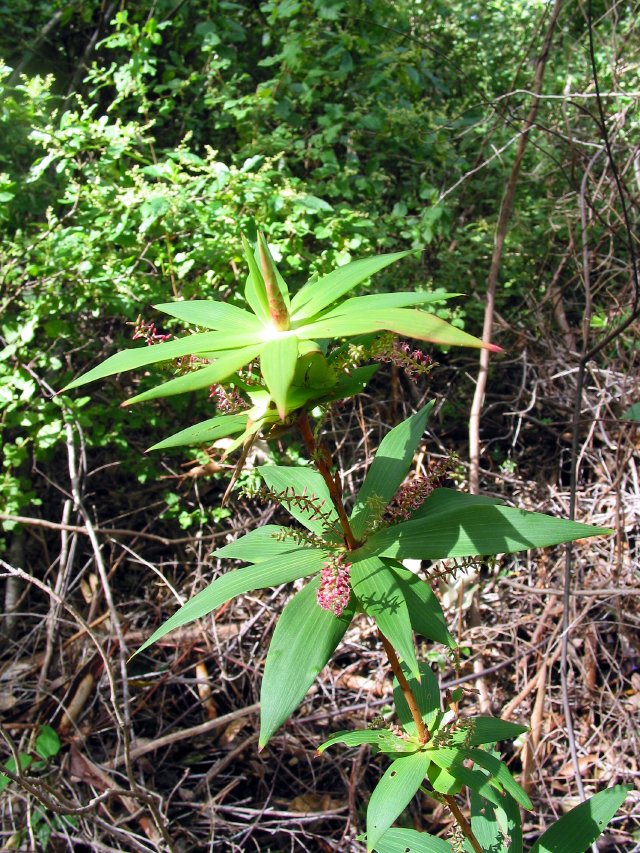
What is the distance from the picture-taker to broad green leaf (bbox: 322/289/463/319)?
0.95 metres

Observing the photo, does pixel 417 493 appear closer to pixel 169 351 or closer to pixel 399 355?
pixel 399 355

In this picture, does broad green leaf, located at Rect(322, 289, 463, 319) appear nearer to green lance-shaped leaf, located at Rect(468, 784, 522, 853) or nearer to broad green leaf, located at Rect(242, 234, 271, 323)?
broad green leaf, located at Rect(242, 234, 271, 323)

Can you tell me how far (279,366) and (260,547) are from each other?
0.48 meters

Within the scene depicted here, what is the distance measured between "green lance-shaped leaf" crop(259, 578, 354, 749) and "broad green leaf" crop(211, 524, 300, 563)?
0.10m

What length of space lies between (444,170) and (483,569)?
1906mm

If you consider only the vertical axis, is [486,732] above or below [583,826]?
above

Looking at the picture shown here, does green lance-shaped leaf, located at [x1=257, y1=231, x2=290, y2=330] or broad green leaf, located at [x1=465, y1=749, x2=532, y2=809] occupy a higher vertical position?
green lance-shaped leaf, located at [x1=257, y1=231, x2=290, y2=330]

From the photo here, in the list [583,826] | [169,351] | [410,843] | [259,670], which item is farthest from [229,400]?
[259,670]

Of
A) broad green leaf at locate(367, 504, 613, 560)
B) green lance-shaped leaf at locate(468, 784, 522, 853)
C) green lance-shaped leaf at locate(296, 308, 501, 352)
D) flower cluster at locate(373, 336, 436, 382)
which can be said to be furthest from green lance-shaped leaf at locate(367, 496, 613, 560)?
green lance-shaped leaf at locate(468, 784, 522, 853)

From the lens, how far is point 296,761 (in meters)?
2.61

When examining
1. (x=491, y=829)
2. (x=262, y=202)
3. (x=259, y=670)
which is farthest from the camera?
(x=262, y=202)

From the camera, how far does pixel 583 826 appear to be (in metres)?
1.40

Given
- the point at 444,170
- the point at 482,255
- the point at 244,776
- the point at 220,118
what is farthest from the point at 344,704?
the point at 220,118

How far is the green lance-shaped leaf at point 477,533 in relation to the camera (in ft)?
3.45
